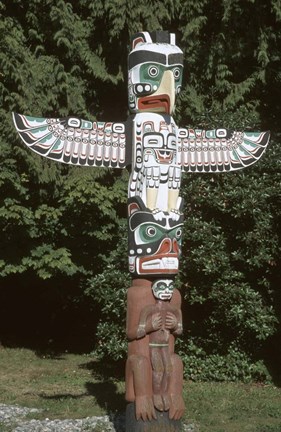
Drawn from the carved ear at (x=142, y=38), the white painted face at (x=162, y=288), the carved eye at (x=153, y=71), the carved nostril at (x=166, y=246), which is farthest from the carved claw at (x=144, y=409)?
the carved ear at (x=142, y=38)

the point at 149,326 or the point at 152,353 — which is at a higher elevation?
the point at 149,326

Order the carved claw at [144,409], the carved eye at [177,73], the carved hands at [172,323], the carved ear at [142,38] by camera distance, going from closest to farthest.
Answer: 1. the carved claw at [144,409]
2. the carved hands at [172,323]
3. the carved eye at [177,73]
4. the carved ear at [142,38]

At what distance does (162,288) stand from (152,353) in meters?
0.71

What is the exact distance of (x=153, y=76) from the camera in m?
8.07

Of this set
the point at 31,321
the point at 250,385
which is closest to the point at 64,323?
the point at 31,321

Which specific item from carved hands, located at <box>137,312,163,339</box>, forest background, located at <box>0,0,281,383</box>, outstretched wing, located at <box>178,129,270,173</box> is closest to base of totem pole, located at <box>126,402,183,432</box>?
carved hands, located at <box>137,312,163,339</box>

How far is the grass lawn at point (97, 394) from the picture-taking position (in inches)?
371

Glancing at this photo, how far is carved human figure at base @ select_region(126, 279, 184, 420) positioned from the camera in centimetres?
737

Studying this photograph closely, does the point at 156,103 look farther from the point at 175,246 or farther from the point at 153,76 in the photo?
the point at 175,246

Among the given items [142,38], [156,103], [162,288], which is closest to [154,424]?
[162,288]

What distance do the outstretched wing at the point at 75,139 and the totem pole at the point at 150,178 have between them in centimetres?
1

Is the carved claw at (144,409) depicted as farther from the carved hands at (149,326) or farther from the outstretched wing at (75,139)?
the outstretched wing at (75,139)

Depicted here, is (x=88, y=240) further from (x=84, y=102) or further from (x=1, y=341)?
(x=1, y=341)

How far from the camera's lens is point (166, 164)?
7.88 metres
